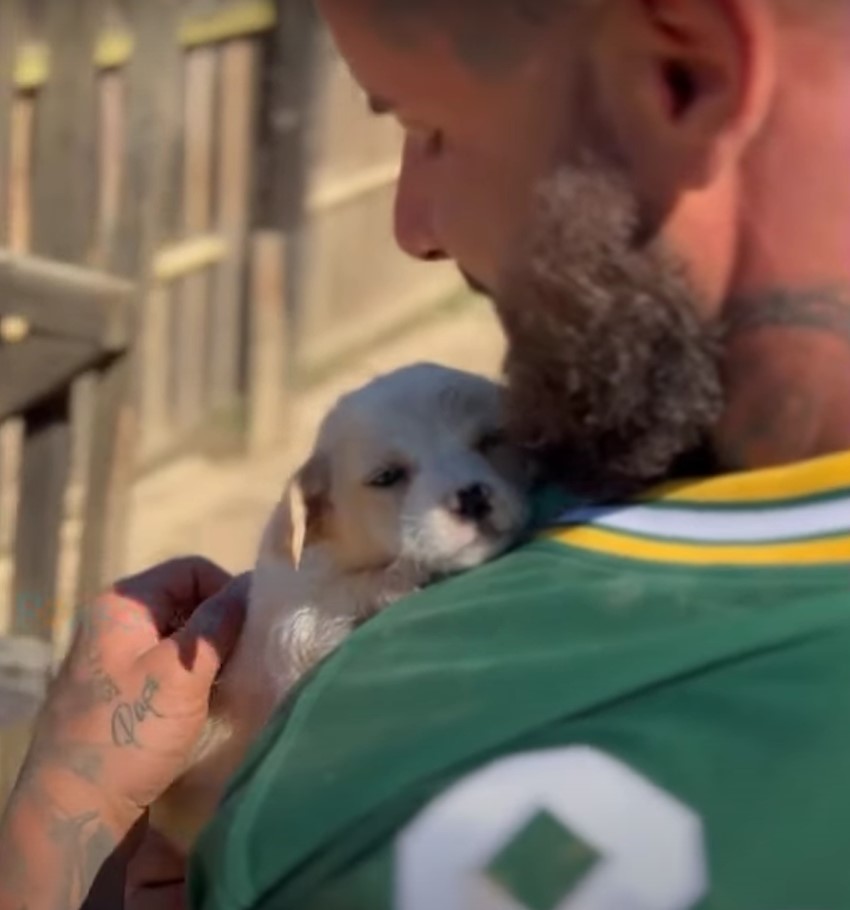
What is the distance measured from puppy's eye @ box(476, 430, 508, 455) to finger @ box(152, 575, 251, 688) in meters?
0.25

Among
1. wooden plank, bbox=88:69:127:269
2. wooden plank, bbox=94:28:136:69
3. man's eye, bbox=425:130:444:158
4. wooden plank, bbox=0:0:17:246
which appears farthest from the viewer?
wooden plank, bbox=94:28:136:69

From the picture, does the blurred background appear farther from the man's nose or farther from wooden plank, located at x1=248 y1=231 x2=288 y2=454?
the man's nose

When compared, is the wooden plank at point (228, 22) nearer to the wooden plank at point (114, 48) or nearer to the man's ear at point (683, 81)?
the wooden plank at point (114, 48)

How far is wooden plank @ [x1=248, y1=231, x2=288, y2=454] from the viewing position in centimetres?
702

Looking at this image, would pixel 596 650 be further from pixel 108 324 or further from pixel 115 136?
pixel 115 136

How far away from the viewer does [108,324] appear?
11.3 ft

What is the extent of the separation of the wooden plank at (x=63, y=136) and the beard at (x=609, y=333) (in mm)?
4204

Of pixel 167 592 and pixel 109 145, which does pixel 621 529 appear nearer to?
pixel 167 592

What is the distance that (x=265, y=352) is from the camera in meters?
7.04

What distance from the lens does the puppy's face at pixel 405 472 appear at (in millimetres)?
1835

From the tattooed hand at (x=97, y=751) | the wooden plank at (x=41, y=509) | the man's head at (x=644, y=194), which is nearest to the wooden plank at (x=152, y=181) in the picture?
the wooden plank at (x=41, y=509)

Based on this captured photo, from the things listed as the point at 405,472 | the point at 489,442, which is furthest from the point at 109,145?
the point at 489,442

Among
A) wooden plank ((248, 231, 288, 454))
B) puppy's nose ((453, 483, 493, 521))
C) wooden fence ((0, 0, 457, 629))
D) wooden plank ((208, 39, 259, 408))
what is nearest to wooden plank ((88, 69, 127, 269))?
wooden fence ((0, 0, 457, 629))

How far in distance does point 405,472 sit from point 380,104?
769 mm
